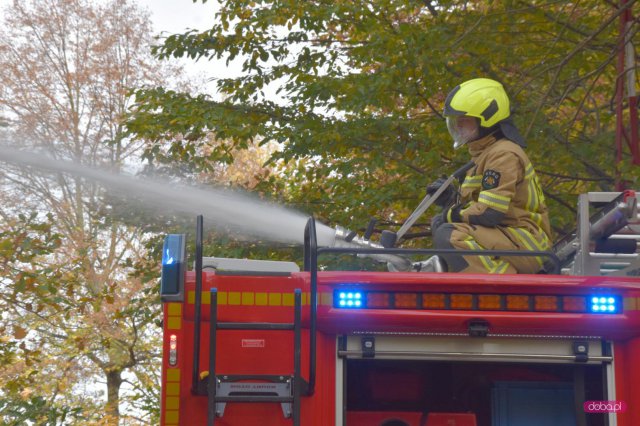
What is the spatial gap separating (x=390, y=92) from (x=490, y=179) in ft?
22.7

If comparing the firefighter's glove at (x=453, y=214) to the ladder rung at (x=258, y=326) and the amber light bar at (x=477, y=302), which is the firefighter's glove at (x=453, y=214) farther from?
the ladder rung at (x=258, y=326)

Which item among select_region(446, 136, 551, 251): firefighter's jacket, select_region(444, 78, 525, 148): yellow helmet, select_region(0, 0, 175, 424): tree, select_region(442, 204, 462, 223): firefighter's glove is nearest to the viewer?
select_region(446, 136, 551, 251): firefighter's jacket

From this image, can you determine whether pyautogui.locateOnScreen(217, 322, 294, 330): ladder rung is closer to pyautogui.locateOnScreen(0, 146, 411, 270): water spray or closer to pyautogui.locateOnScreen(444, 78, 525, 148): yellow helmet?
pyautogui.locateOnScreen(444, 78, 525, 148): yellow helmet

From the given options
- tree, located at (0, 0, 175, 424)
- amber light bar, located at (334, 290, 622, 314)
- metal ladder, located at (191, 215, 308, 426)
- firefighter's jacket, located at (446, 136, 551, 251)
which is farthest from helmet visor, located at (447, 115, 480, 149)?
tree, located at (0, 0, 175, 424)

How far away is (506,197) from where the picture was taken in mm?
5156

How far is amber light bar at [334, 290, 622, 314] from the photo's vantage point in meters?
4.18

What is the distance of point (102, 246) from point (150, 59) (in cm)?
595

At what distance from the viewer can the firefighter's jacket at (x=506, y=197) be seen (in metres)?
5.17

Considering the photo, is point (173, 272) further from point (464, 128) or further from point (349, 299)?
point (464, 128)

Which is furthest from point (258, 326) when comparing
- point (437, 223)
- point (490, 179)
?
point (437, 223)

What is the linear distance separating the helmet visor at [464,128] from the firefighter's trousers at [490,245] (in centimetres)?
60

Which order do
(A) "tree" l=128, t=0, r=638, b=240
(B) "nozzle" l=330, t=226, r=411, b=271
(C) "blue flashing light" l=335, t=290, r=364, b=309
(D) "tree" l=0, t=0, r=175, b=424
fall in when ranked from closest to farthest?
1. (C) "blue flashing light" l=335, t=290, r=364, b=309
2. (B) "nozzle" l=330, t=226, r=411, b=271
3. (A) "tree" l=128, t=0, r=638, b=240
4. (D) "tree" l=0, t=0, r=175, b=424

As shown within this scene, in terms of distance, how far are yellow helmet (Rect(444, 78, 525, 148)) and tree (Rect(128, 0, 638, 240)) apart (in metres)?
5.13

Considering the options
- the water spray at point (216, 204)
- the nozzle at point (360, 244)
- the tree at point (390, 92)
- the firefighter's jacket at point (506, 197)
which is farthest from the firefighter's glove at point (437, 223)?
the tree at point (390, 92)
